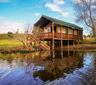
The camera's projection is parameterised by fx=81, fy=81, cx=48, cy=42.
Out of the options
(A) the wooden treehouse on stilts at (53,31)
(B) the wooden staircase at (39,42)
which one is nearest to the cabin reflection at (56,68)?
(B) the wooden staircase at (39,42)

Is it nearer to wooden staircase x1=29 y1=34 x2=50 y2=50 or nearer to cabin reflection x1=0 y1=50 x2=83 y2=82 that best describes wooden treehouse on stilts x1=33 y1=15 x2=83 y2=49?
wooden staircase x1=29 y1=34 x2=50 y2=50

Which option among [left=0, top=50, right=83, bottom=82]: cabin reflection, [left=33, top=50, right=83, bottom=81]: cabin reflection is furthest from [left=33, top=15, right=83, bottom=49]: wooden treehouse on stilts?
[left=33, top=50, right=83, bottom=81]: cabin reflection

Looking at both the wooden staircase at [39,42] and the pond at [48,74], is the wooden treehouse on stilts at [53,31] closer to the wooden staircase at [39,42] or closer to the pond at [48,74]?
the wooden staircase at [39,42]

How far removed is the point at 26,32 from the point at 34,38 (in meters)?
2.25

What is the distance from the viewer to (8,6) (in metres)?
21.3

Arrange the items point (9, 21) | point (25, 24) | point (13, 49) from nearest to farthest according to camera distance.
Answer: point (13, 49)
point (25, 24)
point (9, 21)

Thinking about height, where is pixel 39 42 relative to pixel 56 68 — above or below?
above

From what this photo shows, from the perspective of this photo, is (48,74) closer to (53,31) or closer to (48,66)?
(48,66)

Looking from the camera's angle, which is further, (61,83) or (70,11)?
(70,11)

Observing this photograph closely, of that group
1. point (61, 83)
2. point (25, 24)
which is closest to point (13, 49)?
point (25, 24)

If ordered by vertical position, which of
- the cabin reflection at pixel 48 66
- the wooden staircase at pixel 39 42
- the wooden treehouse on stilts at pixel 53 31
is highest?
the wooden treehouse on stilts at pixel 53 31

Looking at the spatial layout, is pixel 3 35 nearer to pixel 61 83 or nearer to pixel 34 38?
pixel 34 38

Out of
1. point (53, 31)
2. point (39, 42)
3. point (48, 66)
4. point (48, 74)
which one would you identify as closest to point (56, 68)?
point (48, 66)

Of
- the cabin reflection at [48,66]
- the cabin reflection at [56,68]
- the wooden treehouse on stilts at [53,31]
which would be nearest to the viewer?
the cabin reflection at [56,68]
